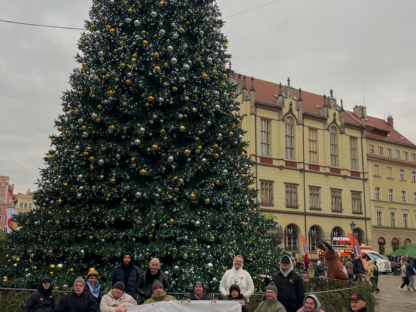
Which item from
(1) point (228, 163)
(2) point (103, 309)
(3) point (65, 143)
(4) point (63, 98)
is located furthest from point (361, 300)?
(4) point (63, 98)

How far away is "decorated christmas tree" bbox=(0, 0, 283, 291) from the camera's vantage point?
11352mm

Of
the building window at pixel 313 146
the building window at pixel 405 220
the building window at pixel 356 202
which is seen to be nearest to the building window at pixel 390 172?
the building window at pixel 405 220

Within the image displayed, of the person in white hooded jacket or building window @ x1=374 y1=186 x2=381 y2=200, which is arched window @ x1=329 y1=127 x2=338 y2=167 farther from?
the person in white hooded jacket

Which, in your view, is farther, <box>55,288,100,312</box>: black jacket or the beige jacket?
<box>55,288,100,312</box>: black jacket

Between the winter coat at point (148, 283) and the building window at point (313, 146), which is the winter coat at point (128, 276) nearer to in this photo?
the winter coat at point (148, 283)

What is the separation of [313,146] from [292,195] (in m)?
6.78

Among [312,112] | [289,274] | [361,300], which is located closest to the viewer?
[361,300]

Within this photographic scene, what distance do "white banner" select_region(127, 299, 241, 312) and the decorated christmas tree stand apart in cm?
299

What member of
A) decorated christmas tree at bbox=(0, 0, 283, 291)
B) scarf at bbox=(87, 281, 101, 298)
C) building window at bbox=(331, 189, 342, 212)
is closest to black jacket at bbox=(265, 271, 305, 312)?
decorated christmas tree at bbox=(0, 0, 283, 291)

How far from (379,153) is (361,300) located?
57956mm

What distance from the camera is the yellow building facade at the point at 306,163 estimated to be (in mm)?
45094

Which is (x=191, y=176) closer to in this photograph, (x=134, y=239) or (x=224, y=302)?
(x=134, y=239)

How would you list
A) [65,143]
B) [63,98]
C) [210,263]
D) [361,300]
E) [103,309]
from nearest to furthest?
[361,300]
[103,309]
[210,263]
[65,143]
[63,98]

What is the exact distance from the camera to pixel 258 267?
11820 millimetres
